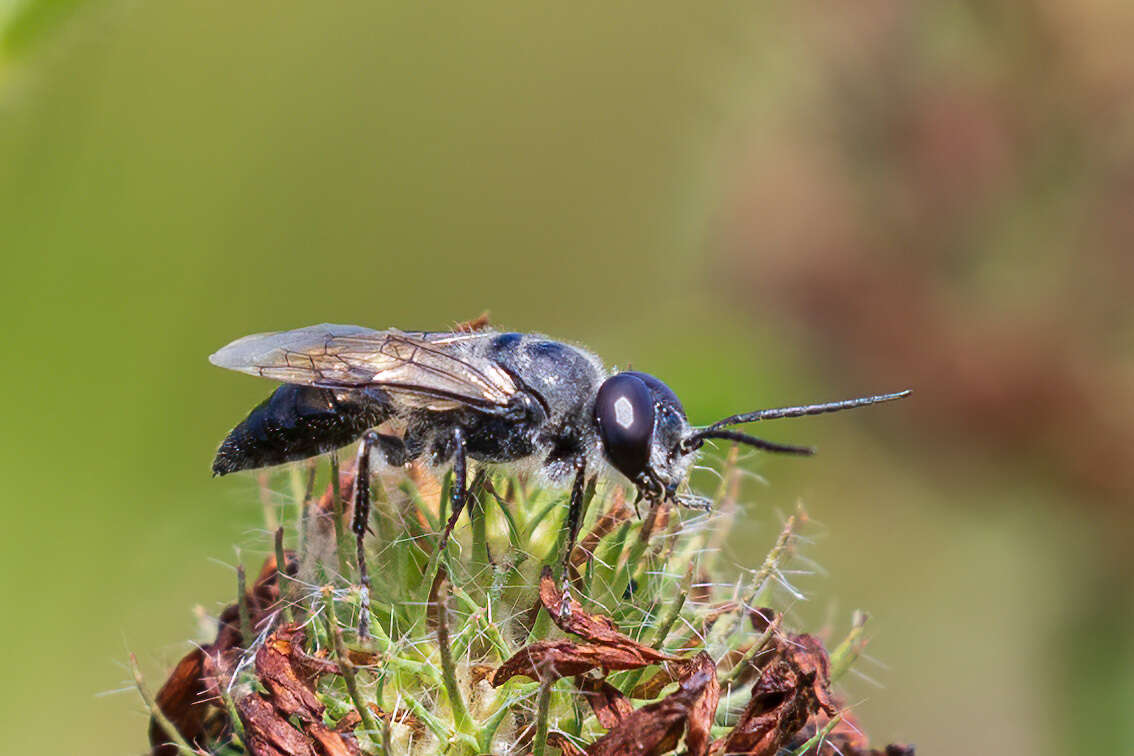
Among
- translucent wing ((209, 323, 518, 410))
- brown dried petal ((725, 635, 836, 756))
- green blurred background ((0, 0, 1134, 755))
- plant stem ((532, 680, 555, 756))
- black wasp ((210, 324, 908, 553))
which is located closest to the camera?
plant stem ((532, 680, 555, 756))

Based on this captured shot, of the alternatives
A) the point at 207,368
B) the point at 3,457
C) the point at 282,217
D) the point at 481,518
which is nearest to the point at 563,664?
the point at 481,518

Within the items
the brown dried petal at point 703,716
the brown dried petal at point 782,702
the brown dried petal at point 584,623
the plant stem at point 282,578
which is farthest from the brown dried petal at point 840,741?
the plant stem at point 282,578

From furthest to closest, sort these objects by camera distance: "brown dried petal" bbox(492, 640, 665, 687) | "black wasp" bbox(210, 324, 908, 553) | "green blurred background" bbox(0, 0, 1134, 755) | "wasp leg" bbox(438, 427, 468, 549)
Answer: "green blurred background" bbox(0, 0, 1134, 755) < "black wasp" bbox(210, 324, 908, 553) < "wasp leg" bbox(438, 427, 468, 549) < "brown dried petal" bbox(492, 640, 665, 687)

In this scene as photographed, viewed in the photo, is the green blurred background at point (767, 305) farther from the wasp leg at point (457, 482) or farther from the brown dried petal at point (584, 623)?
the brown dried petal at point (584, 623)

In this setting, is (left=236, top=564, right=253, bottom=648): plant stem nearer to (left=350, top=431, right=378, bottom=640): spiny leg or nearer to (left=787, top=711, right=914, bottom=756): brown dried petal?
(left=350, top=431, right=378, bottom=640): spiny leg

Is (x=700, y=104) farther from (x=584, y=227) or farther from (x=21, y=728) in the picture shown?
(x=21, y=728)

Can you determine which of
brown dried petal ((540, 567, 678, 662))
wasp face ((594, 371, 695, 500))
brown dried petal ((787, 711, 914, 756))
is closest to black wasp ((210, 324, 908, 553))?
wasp face ((594, 371, 695, 500))

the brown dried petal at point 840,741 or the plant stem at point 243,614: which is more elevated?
the plant stem at point 243,614
